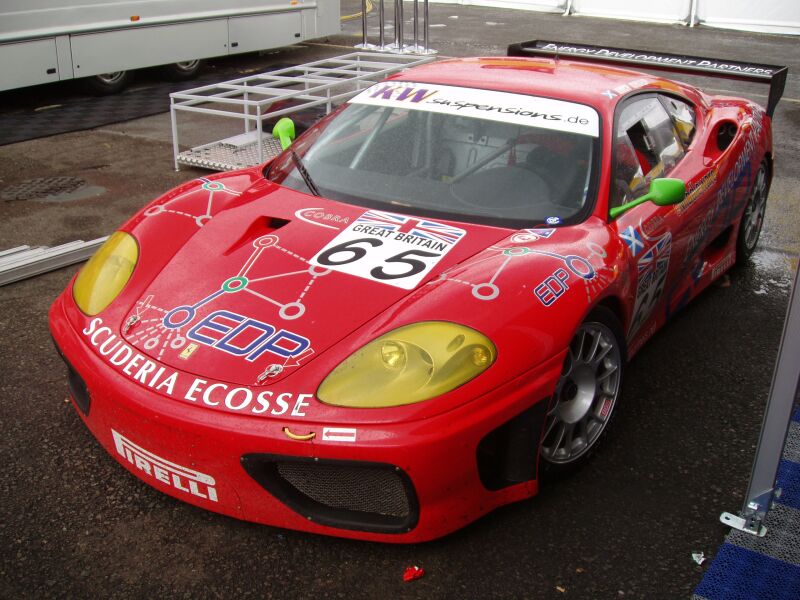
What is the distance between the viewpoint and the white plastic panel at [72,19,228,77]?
932 centimetres

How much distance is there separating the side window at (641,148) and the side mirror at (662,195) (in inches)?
2.0

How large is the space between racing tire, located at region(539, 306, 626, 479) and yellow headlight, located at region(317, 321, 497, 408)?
0.40 meters

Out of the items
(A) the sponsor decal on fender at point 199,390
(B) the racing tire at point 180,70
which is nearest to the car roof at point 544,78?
(A) the sponsor decal on fender at point 199,390

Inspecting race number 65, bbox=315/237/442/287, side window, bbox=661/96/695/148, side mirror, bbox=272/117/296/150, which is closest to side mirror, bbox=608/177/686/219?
race number 65, bbox=315/237/442/287

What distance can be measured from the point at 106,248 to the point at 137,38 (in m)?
7.30

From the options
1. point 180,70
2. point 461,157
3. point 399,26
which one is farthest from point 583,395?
point 399,26

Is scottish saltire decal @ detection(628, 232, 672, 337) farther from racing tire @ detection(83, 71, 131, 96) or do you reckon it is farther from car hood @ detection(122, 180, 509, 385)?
racing tire @ detection(83, 71, 131, 96)

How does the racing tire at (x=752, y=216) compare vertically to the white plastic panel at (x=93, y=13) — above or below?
below

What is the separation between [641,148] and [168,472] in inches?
93.6

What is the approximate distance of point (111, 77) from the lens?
9.82 metres

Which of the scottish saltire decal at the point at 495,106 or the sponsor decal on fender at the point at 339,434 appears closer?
the sponsor decal on fender at the point at 339,434

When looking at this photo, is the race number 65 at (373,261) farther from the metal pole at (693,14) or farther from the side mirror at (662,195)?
the metal pole at (693,14)

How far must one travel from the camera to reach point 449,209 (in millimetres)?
3330

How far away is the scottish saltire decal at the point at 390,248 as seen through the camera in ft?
9.66
